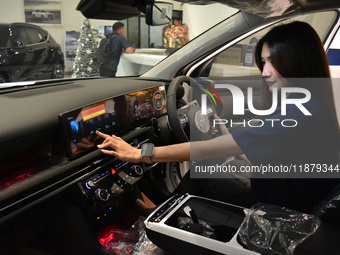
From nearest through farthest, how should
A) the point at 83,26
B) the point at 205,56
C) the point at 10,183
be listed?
the point at 10,183
the point at 205,56
the point at 83,26

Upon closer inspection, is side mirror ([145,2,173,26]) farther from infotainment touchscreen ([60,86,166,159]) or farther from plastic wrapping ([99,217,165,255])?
plastic wrapping ([99,217,165,255])

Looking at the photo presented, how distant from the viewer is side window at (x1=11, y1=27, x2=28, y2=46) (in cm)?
444

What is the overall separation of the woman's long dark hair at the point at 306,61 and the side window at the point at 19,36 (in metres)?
3.98

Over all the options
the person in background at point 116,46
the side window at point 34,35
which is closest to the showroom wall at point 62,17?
the person in background at point 116,46

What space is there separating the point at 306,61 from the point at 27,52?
13.4 ft

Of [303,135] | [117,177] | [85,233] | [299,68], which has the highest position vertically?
[299,68]

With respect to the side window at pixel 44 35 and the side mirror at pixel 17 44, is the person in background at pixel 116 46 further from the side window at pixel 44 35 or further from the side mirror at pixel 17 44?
the side mirror at pixel 17 44

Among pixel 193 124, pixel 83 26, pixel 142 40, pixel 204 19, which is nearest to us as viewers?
pixel 193 124

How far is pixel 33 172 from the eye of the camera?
126cm

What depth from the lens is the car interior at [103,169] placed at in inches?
45.2

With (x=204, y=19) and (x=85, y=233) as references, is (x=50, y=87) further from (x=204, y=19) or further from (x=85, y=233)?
(x=204, y=19)

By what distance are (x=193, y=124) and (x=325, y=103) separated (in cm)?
78

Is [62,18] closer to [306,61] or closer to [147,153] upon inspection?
[147,153]

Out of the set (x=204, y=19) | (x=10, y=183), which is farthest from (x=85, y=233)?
(x=204, y=19)
